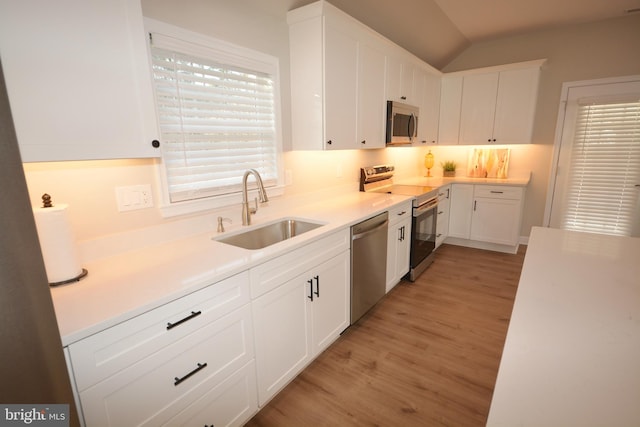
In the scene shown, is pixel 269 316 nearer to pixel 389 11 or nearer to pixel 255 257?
pixel 255 257

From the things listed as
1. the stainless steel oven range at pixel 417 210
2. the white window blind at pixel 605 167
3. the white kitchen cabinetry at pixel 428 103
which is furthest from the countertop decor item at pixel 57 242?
the white window blind at pixel 605 167

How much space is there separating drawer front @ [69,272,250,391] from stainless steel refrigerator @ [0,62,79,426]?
15.2 inches

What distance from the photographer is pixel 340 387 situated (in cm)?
188

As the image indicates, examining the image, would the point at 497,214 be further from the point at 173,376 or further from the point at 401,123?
the point at 173,376

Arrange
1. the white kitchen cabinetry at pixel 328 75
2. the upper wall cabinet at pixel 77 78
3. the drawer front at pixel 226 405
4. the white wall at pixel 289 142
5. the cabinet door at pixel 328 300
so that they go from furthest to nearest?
1. the white kitchen cabinetry at pixel 328 75
2. the cabinet door at pixel 328 300
3. the white wall at pixel 289 142
4. the drawer front at pixel 226 405
5. the upper wall cabinet at pixel 77 78

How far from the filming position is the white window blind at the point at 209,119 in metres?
1.69

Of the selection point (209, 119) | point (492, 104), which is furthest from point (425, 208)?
point (209, 119)

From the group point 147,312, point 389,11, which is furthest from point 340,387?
point 389,11

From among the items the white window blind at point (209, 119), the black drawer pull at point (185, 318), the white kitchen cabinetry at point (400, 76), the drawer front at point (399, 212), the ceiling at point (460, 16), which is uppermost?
the ceiling at point (460, 16)

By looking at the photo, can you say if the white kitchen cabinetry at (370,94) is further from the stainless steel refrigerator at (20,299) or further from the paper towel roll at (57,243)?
the stainless steel refrigerator at (20,299)

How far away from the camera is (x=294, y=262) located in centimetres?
173

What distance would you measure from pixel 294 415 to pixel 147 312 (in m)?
1.08

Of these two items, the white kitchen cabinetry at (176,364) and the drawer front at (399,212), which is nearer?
the white kitchen cabinetry at (176,364)

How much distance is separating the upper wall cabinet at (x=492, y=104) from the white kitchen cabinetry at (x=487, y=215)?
704mm
